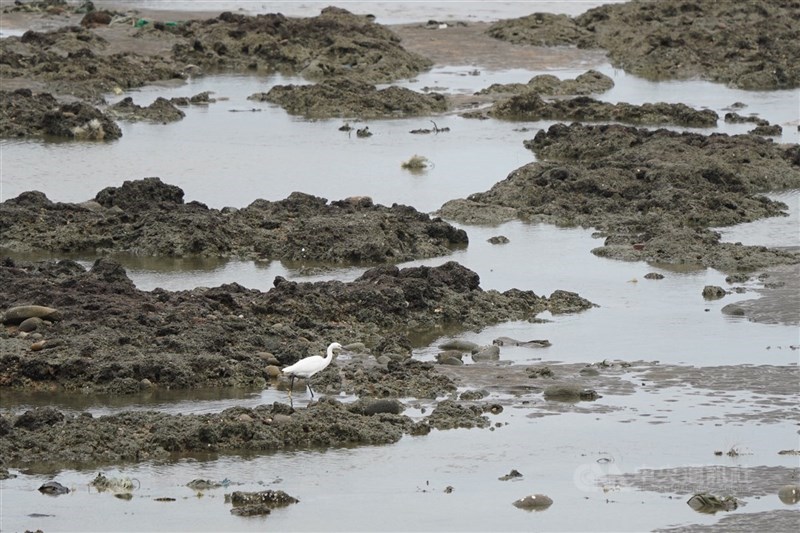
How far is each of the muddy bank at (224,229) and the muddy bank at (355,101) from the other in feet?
31.2

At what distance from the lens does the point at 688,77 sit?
35.2m

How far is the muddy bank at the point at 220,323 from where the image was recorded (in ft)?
44.2

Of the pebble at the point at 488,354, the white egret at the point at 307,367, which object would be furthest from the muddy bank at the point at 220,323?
the pebble at the point at 488,354

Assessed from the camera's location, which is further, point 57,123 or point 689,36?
point 689,36

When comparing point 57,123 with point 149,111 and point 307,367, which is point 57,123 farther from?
point 307,367

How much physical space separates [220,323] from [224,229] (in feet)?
15.8

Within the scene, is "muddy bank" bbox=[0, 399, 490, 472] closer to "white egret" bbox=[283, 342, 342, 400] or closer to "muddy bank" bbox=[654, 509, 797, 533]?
"white egret" bbox=[283, 342, 342, 400]

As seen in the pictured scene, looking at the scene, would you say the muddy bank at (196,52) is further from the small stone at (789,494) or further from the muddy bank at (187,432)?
the small stone at (789,494)

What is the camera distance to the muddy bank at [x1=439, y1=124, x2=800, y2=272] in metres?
19.0

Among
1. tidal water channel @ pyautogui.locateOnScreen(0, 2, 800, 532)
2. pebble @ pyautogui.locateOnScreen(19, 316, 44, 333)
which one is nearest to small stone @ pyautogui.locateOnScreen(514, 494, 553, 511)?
tidal water channel @ pyautogui.locateOnScreen(0, 2, 800, 532)

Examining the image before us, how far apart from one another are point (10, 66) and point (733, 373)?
2230 cm

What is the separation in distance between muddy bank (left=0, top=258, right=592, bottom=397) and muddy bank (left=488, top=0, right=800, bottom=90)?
18984 mm

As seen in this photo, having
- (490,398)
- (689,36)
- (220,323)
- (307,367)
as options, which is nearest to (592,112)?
(689,36)

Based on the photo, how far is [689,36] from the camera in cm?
3741
